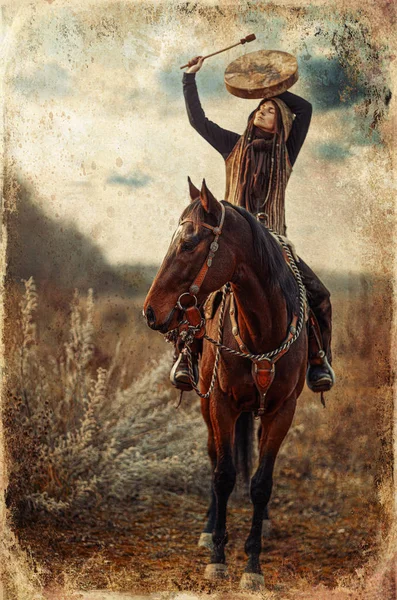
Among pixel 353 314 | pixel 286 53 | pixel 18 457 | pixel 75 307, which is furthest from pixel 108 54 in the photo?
pixel 18 457

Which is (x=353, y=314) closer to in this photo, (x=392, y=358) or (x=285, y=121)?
(x=392, y=358)

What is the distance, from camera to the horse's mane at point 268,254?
4.24 metres

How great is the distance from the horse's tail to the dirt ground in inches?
19.5

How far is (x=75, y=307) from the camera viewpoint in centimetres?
591

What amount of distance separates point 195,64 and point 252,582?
3.66 metres

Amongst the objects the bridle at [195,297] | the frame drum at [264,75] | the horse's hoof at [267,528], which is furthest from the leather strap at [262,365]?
the frame drum at [264,75]

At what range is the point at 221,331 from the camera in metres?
4.76

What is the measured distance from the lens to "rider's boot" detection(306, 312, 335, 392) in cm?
512

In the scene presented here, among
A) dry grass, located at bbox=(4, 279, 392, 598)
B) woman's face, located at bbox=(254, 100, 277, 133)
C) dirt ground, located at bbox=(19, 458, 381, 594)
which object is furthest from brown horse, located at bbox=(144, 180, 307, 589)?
woman's face, located at bbox=(254, 100, 277, 133)

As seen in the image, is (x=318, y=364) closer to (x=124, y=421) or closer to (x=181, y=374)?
(x=181, y=374)

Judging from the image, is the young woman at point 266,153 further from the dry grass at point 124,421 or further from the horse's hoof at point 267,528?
the horse's hoof at point 267,528

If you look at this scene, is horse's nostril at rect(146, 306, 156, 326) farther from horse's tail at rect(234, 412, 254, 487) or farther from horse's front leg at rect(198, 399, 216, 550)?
horse's tail at rect(234, 412, 254, 487)

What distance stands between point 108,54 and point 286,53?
4.51 ft

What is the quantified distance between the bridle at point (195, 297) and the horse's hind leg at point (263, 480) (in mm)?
967
